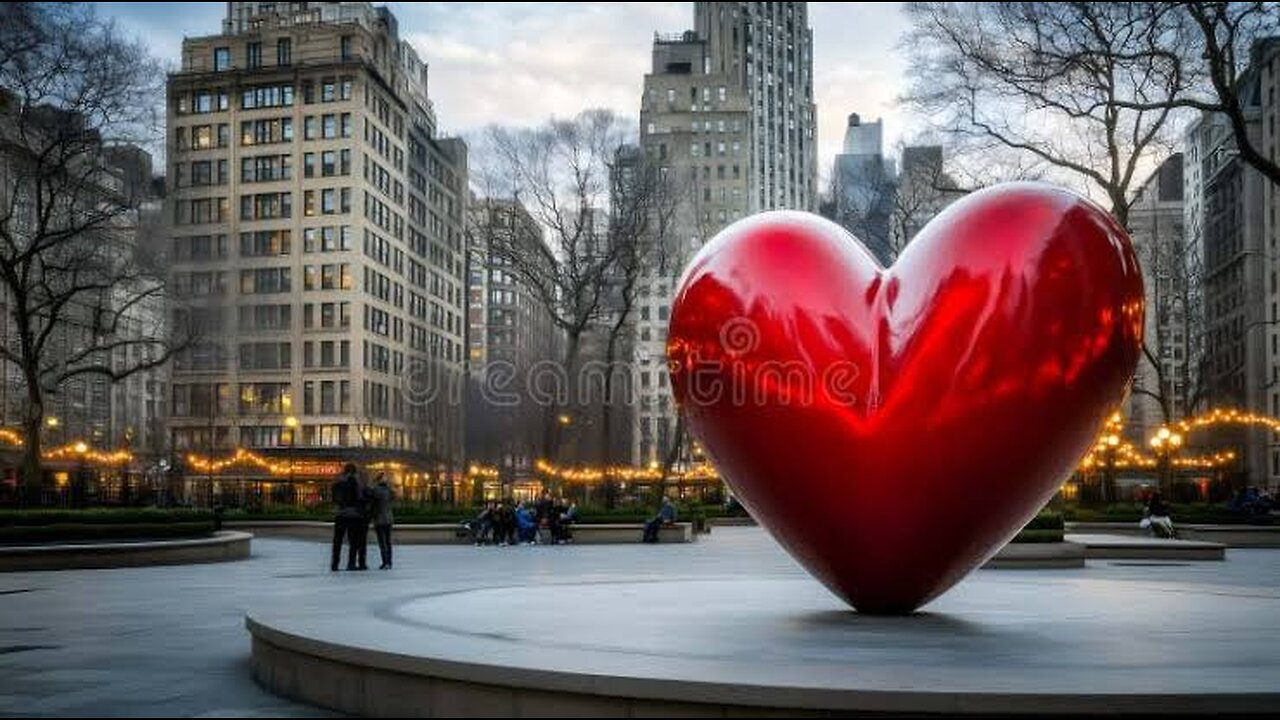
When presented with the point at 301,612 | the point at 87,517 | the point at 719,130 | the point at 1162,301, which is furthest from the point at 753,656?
the point at 719,130

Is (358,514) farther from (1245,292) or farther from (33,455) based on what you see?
(1245,292)

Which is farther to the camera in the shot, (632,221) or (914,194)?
(632,221)

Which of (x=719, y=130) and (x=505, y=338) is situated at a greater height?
(x=719, y=130)

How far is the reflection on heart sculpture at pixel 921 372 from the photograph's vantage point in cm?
1080

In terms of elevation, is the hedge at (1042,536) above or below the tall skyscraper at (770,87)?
below

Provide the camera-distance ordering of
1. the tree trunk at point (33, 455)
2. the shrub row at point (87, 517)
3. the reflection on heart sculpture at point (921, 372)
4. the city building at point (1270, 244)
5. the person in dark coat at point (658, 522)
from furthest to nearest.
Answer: the city building at point (1270, 244), the person in dark coat at point (658, 522), the tree trunk at point (33, 455), the shrub row at point (87, 517), the reflection on heart sculpture at point (921, 372)

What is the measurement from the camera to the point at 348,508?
23.6 m

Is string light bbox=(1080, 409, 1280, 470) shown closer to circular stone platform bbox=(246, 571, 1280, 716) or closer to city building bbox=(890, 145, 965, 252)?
city building bbox=(890, 145, 965, 252)

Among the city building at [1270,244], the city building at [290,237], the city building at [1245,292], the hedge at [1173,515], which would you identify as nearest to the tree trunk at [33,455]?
the hedge at [1173,515]

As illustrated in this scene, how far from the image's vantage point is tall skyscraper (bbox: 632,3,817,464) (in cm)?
14188

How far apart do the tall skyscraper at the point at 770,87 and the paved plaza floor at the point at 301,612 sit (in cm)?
15307

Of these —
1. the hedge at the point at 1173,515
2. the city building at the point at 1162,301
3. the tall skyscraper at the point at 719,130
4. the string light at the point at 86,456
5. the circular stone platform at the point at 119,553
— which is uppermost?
the tall skyscraper at the point at 719,130

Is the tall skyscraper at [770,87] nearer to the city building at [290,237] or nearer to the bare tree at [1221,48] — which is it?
the city building at [290,237]

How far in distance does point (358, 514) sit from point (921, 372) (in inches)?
594
